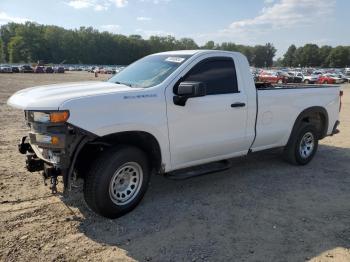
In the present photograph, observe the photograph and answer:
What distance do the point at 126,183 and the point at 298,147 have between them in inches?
145

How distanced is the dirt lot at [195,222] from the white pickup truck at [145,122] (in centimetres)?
41

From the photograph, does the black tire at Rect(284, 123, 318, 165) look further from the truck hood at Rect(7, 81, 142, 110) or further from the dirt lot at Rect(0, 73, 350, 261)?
the truck hood at Rect(7, 81, 142, 110)

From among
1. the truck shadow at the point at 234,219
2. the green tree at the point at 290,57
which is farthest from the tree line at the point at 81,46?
the truck shadow at the point at 234,219

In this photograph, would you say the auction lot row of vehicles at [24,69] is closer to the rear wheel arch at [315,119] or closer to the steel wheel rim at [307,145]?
the rear wheel arch at [315,119]

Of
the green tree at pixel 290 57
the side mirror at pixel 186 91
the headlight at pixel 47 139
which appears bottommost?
the headlight at pixel 47 139

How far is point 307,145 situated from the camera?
7.53 m

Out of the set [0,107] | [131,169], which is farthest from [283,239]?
[0,107]

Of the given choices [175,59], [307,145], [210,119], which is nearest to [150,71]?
[175,59]

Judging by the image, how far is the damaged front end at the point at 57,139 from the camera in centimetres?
424

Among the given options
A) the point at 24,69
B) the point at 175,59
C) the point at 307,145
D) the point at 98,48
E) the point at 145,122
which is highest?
the point at 98,48

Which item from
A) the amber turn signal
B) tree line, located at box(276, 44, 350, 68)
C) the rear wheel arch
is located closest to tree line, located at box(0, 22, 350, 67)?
tree line, located at box(276, 44, 350, 68)

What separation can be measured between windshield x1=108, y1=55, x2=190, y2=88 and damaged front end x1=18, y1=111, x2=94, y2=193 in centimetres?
128

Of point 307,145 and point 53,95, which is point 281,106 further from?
point 53,95

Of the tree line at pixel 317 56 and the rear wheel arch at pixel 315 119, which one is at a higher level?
the tree line at pixel 317 56
